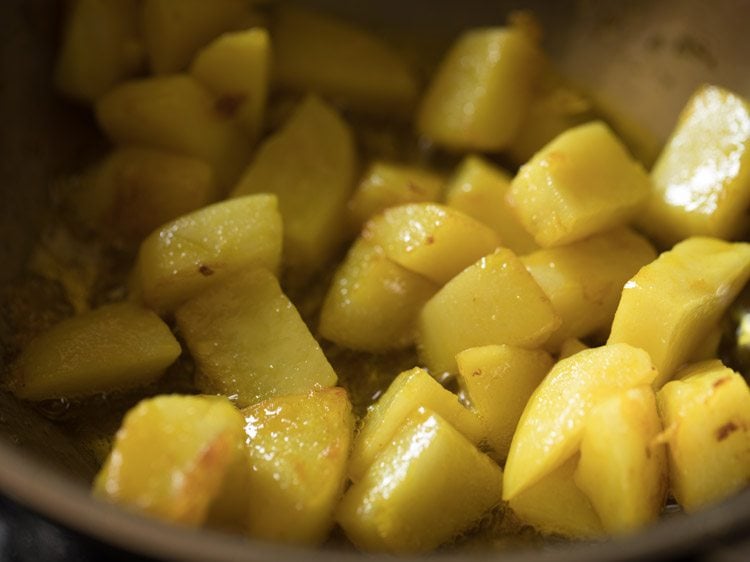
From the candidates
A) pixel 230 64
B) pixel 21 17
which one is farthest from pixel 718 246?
pixel 21 17

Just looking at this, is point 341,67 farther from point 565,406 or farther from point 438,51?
point 565,406

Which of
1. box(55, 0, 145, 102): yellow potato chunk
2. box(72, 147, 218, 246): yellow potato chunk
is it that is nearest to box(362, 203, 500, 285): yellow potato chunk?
box(72, 147, 218, 246): yellow potato chunk

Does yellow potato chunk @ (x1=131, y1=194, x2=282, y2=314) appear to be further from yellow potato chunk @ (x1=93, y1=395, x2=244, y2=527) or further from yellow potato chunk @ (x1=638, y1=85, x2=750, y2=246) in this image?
yellow potato chunk @ (x1=638, y1=85, x2=750, y2=246)

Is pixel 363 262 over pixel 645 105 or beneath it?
beneath

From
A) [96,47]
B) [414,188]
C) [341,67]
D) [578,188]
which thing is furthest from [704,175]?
[96,47]

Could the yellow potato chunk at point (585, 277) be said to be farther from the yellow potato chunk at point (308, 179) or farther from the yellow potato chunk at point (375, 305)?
the yellow potato chunk at point (308, 179)

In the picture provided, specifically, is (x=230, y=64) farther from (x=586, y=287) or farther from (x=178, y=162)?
(x=586, y=287)

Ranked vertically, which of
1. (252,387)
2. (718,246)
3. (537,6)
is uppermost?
(537,6)

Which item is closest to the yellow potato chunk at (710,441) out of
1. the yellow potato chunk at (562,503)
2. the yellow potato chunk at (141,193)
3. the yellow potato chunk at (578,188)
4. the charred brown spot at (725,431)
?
the charred brown spot at (725,431)
